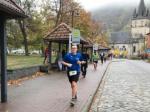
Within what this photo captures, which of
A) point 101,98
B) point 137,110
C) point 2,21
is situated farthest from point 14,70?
point 137,110

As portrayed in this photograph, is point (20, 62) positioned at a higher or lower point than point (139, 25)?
lower

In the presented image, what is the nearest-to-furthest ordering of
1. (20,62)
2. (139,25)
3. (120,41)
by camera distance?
(20,62) < (139,25) < (120,41)

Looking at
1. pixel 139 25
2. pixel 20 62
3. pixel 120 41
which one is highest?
pixel 139 25

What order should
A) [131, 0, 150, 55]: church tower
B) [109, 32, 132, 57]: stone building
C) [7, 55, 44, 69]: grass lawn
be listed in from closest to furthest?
[7, 55, 44, 69]: grass lawn → [131, 0, 150, 55]: church tower → [109, 32, 132, 57]: stone building

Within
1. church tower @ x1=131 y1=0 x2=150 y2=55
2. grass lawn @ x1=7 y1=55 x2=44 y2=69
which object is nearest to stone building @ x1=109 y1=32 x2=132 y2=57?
church tower @ x1=131 y1=0 x2=150 y2=55

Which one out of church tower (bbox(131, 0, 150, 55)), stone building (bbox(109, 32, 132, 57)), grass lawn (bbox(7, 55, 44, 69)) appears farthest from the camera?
stone building (bbox(109, 32, 132, 57))

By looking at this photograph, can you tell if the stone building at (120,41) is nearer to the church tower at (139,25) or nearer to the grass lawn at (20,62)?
the church tower at (139,25)

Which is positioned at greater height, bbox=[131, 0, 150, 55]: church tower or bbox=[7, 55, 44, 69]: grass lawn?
bbox=[131, 0, 150, 55]: church tower

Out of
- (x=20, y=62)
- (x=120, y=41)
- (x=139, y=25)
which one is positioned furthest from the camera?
(x=120, y=41)

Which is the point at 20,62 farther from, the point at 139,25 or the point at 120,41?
the point at 120,41

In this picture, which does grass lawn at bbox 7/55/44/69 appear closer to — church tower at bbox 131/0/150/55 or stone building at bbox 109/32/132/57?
church tower at bbox 131/0/150/55

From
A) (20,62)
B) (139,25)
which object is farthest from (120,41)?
(20,62)

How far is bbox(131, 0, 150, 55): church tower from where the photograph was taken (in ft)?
532

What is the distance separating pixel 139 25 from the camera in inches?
6585
